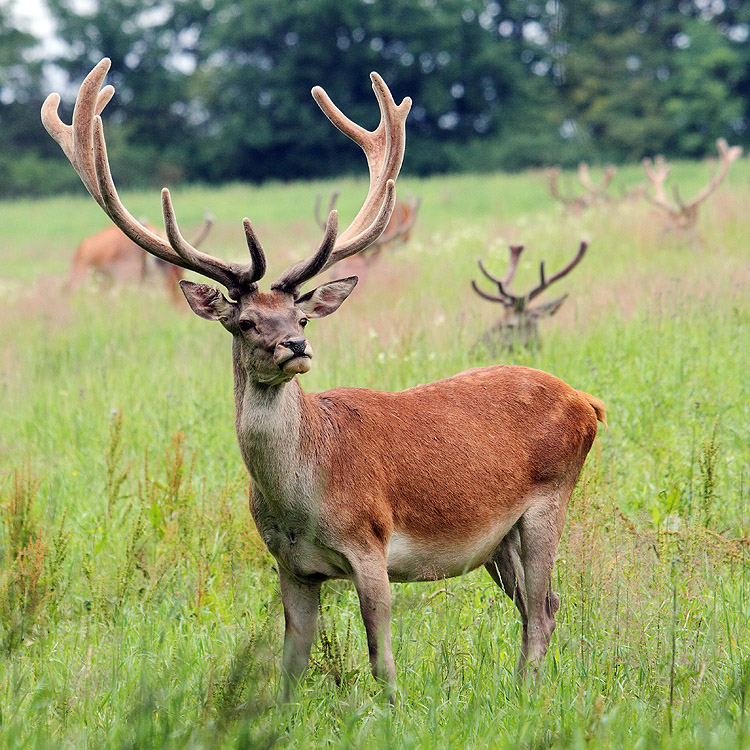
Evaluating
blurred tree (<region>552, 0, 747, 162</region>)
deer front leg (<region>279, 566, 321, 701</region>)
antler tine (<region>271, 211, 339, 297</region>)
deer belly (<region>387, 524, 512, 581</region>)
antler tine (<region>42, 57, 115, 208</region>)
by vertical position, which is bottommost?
deer front leg (<region>279, 566, 321, 701</region>)

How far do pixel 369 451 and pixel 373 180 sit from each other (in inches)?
52.5

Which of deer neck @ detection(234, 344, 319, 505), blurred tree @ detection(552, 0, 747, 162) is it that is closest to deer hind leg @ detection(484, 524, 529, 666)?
deer neck @ detection(234, 344, 319, 505)

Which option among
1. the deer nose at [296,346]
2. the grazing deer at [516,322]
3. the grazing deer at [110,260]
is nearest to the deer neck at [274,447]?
the deer nose at [296,346]

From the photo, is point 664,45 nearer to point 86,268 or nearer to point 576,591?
point 86,268

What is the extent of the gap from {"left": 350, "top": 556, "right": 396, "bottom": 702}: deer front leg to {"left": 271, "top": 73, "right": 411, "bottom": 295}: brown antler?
97cm

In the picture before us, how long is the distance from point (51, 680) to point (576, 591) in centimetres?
202

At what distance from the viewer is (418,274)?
12.0 m

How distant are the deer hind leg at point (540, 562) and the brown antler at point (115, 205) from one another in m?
1.45

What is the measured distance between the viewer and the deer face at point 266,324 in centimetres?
311

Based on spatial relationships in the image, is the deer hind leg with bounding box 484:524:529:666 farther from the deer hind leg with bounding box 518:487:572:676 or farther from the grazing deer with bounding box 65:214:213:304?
the grazing deer with bounding box 65:214:213:304

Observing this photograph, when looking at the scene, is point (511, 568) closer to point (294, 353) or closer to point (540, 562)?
point (540, 562)

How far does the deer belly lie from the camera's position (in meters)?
3.48

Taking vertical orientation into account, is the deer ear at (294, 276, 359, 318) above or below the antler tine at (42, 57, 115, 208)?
below

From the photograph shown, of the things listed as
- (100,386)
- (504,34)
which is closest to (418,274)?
(100,386)
